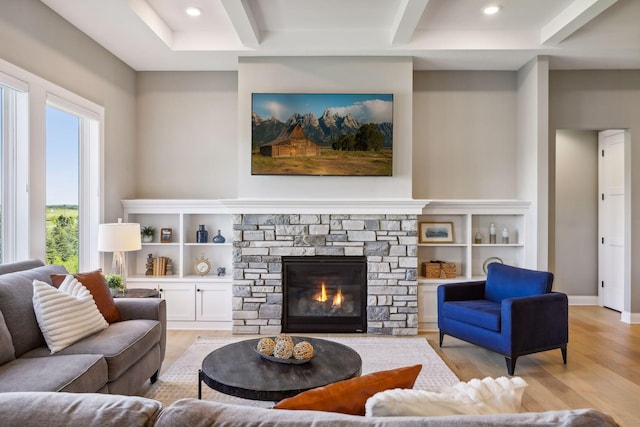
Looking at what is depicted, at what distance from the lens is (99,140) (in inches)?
169

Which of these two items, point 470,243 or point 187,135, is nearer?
point 470,243

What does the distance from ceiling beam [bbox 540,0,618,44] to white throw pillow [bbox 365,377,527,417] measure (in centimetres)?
354

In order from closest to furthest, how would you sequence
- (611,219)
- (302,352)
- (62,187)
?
(302,352), (62,187), (611,219)

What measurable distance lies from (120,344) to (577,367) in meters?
3.49

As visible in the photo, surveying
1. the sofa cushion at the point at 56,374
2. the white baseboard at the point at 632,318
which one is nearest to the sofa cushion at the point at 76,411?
the sofa cushion at the point at 56,374

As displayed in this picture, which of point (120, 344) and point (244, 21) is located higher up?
point (244, 21)

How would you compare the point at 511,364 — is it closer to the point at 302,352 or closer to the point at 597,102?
the point at 302,352

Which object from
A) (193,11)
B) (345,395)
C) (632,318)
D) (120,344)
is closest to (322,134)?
(193,11)

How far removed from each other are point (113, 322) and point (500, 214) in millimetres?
3996

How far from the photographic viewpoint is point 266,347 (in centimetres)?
252

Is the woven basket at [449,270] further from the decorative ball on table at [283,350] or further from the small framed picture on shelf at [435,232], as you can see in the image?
the decorative ball on table at [283,350]

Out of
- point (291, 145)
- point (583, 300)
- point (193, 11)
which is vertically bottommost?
point (583, 300)

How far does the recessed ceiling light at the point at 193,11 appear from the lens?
3.85 metres

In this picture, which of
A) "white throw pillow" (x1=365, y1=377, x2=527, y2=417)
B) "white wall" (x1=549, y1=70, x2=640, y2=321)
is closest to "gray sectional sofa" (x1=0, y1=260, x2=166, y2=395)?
"white throw pillow" (x1=365, y1=377, x2=527, y2=417)
